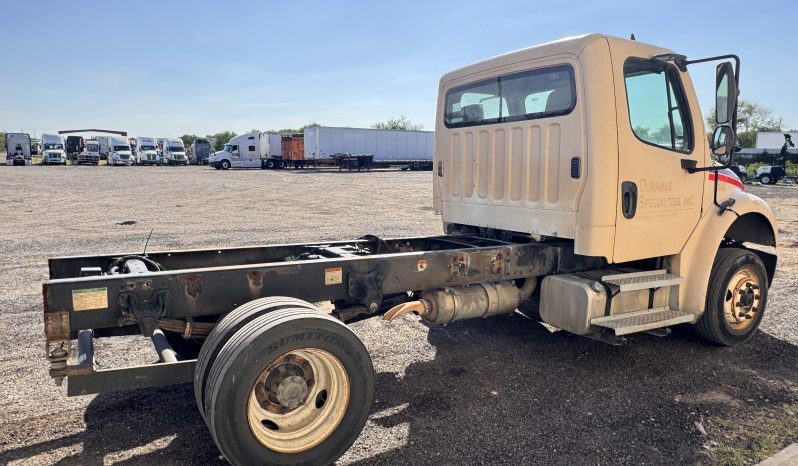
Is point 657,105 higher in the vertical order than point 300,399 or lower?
higher

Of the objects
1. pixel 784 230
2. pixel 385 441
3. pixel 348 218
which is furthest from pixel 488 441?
pixel 784 230

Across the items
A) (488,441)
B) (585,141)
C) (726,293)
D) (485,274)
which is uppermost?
(585,141)

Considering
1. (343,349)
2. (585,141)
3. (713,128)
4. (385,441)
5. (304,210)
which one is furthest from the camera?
(304,210)

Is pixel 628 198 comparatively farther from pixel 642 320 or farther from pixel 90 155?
pixel 90 155

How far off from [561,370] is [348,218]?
11.4m

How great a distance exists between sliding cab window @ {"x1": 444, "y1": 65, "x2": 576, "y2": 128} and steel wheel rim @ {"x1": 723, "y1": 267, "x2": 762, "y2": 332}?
2.54 meters

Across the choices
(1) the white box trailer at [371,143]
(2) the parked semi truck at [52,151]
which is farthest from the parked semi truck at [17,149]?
(1) the white box trailer at [371,143]

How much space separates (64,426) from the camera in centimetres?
382

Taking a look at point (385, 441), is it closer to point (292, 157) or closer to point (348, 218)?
point (348, 218)

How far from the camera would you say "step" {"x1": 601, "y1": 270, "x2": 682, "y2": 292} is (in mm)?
4844

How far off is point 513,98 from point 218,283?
302 centimetres

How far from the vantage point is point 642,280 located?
5059mm

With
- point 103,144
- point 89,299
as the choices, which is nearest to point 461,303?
point 89,299

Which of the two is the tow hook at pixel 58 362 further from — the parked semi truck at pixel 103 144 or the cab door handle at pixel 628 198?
the parked semi truck at pixel 103 144
